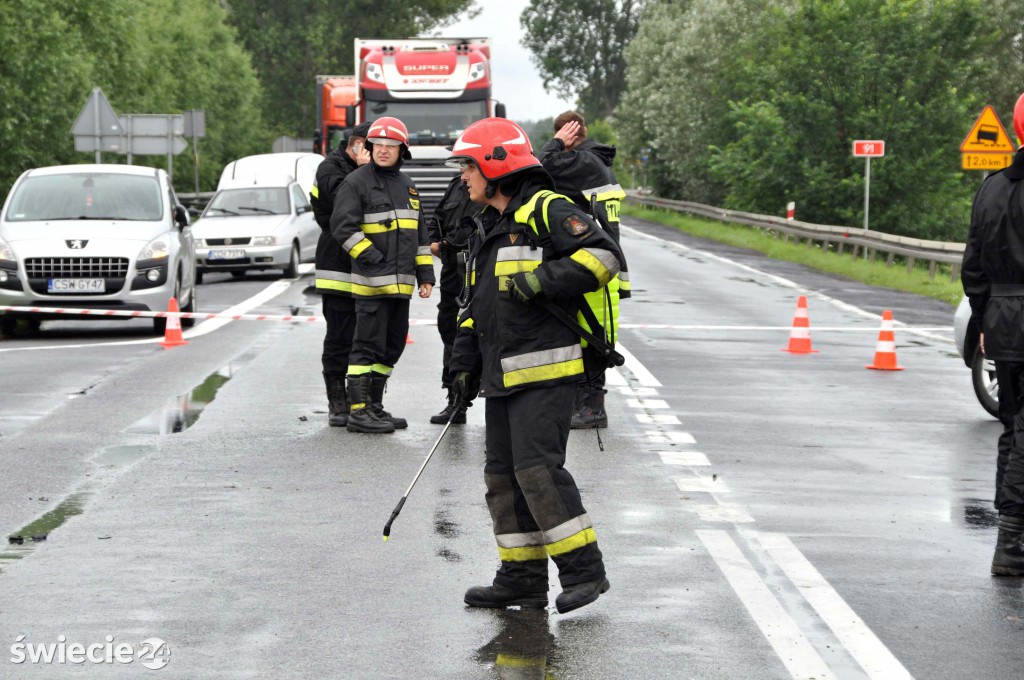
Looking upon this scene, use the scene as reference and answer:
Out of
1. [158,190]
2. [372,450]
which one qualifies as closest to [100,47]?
[158,190]

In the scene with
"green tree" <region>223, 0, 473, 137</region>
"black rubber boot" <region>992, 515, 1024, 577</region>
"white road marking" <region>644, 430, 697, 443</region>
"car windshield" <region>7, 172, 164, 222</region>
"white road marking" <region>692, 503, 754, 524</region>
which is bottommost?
"white road marking" <region>644, 430, 697, 443</region>

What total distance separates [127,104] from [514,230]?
3989 cm

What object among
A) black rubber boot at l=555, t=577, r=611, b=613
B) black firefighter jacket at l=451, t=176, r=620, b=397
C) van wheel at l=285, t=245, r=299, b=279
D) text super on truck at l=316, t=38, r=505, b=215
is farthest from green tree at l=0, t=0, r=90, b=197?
black rubber boot at l=555, t=577, r=611, b=613

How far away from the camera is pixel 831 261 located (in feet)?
111

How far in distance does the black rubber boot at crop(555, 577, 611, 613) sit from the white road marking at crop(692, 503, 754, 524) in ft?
6.18

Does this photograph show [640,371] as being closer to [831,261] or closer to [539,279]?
[539,279]

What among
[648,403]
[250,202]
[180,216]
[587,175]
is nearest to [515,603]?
[587,175]

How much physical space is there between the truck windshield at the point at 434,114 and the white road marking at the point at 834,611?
24.4 m

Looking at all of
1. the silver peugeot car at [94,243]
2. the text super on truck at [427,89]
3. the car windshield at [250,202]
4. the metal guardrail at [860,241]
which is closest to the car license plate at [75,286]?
the silver peugeot car at [94,243]

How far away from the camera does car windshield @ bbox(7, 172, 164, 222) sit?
1838cm

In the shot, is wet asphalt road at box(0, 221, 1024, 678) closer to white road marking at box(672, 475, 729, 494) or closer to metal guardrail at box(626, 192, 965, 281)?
white road marking at box(672, 475, 729, 494)

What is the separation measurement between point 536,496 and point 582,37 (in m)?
107

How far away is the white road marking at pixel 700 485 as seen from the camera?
873cm

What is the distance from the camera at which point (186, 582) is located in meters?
6.58
